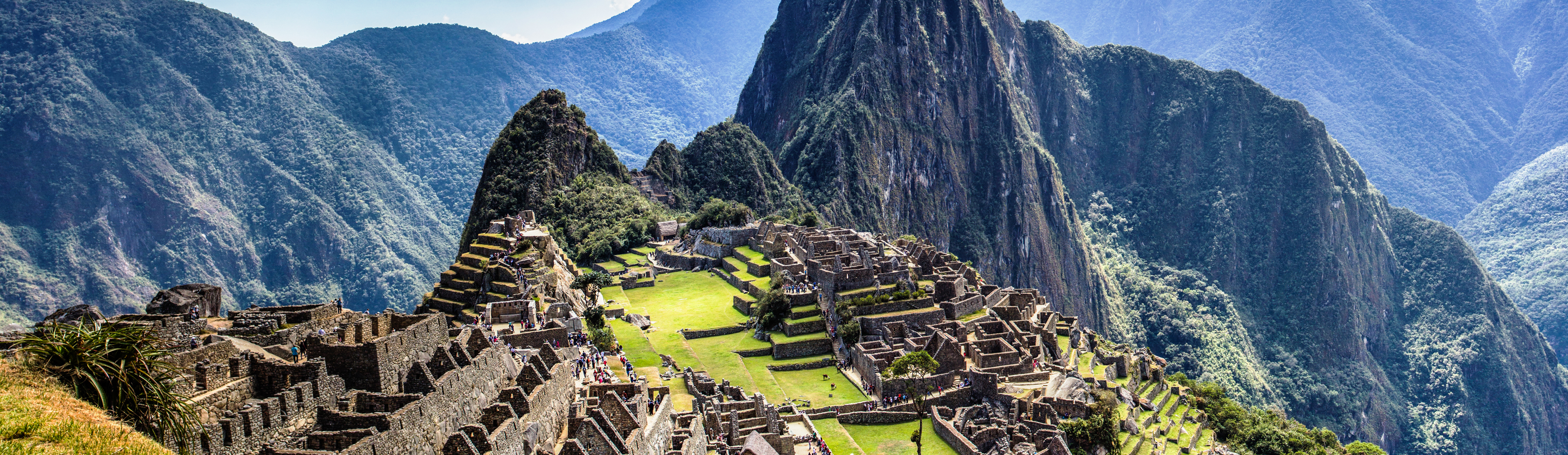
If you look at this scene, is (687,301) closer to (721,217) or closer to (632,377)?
(721,217)

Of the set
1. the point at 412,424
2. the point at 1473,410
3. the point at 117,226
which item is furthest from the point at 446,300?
the point at 1473,410

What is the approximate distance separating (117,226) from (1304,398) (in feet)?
531

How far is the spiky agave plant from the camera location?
16.9m

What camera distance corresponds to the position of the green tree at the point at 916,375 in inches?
1836

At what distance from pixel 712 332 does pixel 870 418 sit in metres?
13.4

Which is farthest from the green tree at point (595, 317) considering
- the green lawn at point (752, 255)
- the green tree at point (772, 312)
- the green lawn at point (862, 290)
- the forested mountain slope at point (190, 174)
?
the forested mountain slope at point (190, 174)

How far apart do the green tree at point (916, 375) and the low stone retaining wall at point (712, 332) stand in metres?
11.9

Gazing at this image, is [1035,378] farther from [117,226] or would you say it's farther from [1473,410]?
[1473,410]

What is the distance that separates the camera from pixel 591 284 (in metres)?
66.1

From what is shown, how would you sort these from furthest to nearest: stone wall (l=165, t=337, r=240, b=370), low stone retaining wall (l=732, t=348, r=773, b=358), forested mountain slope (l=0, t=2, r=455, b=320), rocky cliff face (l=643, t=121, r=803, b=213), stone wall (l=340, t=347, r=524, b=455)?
rocky cliff face (l=643, t=121, r=803, b=213), forested mountain slope (l=0, t=2, r=455, b=320), low stone retaining wall (l=732, t=348, r=773, b=358), stone wall (l=340, t=347, r=524, b=455), stone wall (l=165, t=337, r=240, b=370)

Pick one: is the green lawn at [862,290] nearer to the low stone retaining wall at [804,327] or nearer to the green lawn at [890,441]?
the low stone retaining wall at [804,327]

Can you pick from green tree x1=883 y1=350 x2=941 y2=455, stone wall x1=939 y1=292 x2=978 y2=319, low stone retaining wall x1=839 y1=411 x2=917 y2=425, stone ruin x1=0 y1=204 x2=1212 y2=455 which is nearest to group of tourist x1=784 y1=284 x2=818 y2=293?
stone ruin x1=0 y1=204 x2=1212 y2=455

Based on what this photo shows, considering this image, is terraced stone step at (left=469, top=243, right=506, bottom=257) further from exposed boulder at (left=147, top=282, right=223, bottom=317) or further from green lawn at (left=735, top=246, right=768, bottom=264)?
exposed boulder at (left=147, top=282, right=223, bottom=317)

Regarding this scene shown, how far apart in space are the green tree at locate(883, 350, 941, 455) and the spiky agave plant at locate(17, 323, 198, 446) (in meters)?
32.4
